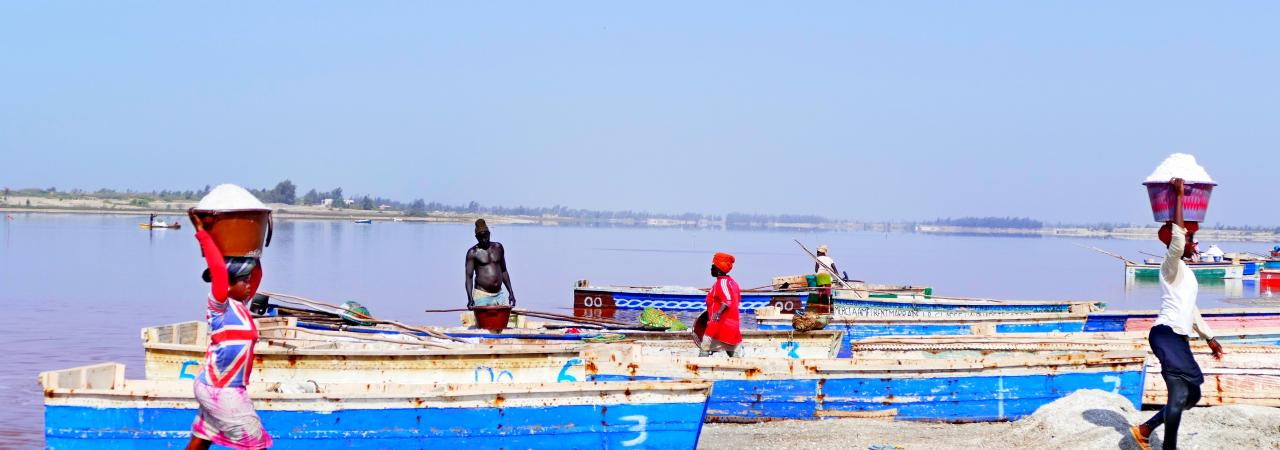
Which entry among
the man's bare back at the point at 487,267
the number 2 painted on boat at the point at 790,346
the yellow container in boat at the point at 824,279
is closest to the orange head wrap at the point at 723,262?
the number 2 painted on boat at the point at 790,346

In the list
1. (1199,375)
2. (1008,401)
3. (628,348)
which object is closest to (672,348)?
(628,348)

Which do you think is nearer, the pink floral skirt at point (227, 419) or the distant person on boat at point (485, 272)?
the pink floral skirt at point (227, 419)

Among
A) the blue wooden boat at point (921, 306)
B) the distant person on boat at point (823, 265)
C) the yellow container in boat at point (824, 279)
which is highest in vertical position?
the distant person on boat at point (823, 265)

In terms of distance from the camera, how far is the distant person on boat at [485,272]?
15984 millimetres

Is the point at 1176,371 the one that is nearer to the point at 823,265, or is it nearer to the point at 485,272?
the point at 485,272

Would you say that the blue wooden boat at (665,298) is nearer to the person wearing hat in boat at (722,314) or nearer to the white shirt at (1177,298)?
the person wearing hat in boat at (722,314)

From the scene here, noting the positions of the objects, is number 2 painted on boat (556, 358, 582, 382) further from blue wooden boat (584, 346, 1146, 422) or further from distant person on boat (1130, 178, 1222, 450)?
distant person on boat (1130, 178, 1222, 450)

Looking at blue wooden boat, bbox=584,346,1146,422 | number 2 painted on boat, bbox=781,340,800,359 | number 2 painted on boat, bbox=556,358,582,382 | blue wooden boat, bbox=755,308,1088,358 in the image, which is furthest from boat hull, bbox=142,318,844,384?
blue wooden boat, bbox=755,308,1088,358

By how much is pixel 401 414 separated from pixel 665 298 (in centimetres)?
1937

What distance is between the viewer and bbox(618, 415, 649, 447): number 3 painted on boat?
9.82 metres

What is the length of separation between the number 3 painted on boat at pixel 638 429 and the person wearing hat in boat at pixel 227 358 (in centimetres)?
310

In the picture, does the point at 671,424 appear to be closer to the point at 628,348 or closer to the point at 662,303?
the point at 628,348

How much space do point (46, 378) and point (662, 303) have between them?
66.2 feet

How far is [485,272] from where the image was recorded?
629 inches
